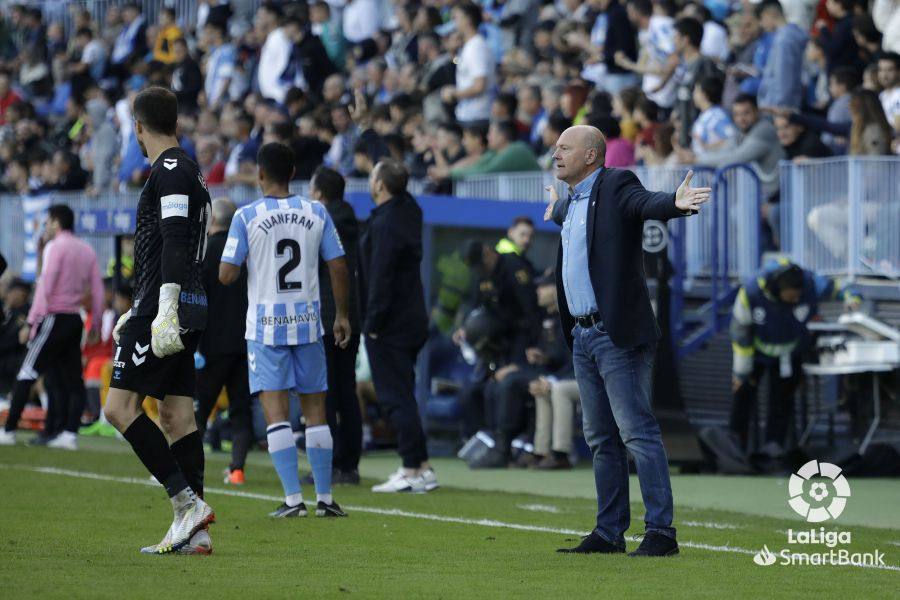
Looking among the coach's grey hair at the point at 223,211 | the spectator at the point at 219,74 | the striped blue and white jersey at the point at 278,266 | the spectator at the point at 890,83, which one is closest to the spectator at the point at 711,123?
the spectator at the point at 890,83

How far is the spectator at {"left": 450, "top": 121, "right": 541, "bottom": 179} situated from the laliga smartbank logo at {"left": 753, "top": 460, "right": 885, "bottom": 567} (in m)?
5.42

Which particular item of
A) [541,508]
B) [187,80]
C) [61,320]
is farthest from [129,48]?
[541,508]

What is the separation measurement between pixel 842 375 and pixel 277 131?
5594mm

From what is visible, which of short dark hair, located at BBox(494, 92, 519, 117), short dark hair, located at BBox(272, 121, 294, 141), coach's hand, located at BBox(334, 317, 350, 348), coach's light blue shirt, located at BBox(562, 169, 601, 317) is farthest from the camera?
short dark hair, located at BBox(494, 92, 519, 117)

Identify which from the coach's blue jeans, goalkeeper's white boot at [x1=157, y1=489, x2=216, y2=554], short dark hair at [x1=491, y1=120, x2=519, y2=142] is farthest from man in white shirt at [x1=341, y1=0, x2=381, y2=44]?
goalkeeper's white boot at [x1=157, y1=489, x2=216, y2=554]

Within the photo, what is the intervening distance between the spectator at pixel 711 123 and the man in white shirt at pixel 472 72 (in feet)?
12.0

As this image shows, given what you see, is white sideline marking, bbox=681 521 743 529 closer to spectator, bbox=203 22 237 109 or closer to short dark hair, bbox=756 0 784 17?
short dark hair, bbox=756 0 784 17

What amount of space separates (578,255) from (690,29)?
10091mm

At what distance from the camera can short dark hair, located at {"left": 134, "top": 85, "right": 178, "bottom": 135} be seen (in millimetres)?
7957

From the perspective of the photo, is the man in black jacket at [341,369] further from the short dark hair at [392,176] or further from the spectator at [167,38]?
the spectator at [167,38]

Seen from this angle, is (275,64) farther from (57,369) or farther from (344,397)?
(344,397)

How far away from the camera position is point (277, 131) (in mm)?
15273

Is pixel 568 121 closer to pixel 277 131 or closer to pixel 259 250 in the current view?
pixel 277 131

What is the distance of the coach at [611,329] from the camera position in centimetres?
775
